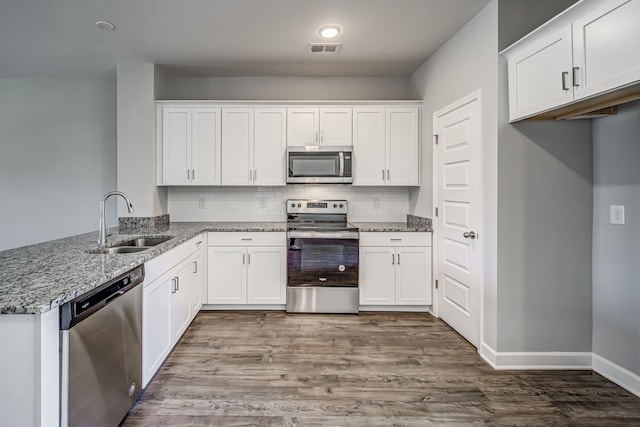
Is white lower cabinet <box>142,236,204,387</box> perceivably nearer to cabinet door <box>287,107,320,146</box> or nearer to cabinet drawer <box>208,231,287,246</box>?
cabinet drawer <box>208,231,287,246</box>

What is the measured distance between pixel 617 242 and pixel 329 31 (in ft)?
8.74

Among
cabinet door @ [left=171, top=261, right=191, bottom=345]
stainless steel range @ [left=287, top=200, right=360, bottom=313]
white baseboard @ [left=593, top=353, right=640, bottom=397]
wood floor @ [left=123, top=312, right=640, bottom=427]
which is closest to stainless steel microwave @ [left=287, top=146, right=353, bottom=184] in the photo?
stainless steel range @ [left=287, top=200, right=360, bottom=313]

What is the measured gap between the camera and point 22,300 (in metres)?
1.19

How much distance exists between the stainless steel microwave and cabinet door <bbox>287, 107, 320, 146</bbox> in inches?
6.1

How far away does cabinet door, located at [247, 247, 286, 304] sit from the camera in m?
3.55

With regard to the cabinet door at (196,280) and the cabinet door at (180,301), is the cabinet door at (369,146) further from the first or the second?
the cabinet door at (180,301)

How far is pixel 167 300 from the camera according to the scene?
244 centimetres

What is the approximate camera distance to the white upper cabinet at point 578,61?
1538 millimetres

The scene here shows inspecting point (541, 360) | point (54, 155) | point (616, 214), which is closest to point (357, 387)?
point (541, 360)

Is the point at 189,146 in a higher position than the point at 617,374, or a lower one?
higher

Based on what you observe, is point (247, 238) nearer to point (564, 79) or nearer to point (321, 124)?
point (321, 124)

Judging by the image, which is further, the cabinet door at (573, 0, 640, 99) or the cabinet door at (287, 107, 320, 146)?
the cabinet door at (287, 107, 320, 146)

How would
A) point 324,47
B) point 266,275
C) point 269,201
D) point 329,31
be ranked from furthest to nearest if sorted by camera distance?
point 269,201 → point 266,275 → point 324,47 → point 329,31

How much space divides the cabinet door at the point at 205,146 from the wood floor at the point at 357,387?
5.60 ft
